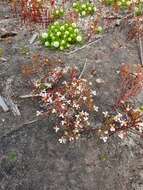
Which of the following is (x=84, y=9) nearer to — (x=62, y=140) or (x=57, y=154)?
(x=62, y=140)

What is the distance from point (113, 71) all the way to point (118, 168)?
1872mm

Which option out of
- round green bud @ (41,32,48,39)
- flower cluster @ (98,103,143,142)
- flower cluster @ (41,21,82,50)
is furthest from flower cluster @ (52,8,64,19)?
flower cluster @ (98,103,143,142)

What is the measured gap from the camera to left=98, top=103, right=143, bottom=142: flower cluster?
6141mm

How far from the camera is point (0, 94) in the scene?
668 centimetres

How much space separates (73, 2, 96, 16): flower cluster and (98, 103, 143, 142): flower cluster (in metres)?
2.64

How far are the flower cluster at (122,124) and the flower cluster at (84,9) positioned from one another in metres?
2.64

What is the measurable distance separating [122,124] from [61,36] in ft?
7.26

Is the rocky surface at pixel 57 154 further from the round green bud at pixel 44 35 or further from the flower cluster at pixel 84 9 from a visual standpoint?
the flower cluster at pixel 84 9

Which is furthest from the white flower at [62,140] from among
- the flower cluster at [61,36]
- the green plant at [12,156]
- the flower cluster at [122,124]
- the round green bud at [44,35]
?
the round green bud at [44,35]

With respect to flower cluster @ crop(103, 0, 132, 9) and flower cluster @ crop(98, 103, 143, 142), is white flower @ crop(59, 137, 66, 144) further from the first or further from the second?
flower cluster @ crop(103, 0, 132, 9)

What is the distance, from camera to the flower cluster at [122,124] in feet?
20.1

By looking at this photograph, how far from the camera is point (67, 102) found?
6.34m

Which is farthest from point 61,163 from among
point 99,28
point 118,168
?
point 99,28

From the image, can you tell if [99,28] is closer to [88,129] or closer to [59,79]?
[59,79]
